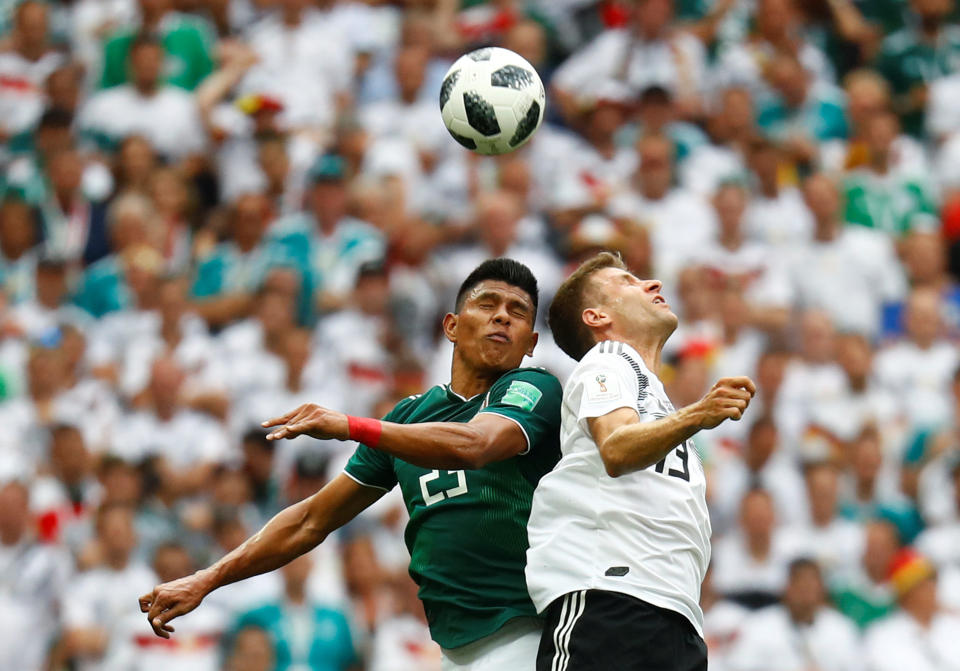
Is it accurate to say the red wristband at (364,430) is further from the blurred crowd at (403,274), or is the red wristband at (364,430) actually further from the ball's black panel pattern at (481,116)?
the blurred crowd at (403,274)

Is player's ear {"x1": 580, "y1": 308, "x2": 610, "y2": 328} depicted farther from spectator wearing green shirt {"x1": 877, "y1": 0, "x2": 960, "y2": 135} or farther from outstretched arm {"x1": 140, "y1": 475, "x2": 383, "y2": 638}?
spectator wearing green shirt {"x1": 877, "y1": 0, "x2": 960, "y2": 135}

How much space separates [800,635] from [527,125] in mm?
4468

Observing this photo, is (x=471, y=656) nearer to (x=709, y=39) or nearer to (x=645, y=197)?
(x=645, y=197)

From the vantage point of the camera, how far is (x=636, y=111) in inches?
491

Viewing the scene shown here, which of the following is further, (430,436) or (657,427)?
(430,436)

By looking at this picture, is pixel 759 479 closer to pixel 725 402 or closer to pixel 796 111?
pixel 796 111

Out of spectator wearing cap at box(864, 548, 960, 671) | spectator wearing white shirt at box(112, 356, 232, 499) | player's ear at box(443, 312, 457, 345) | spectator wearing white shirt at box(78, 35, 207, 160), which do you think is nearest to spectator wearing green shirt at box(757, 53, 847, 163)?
spectator wearing cap at box(864, 548, 960, 671)

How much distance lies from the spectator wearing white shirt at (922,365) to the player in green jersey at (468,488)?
557 cm

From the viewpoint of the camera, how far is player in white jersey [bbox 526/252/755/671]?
17.1 feet

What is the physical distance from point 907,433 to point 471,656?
19.2 feet

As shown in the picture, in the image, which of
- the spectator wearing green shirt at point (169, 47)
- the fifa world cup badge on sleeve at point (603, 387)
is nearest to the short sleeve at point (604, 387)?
the fifa world cup badge on sleeve at point (603, 387)

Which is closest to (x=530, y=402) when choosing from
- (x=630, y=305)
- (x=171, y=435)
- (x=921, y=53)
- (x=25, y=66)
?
(x=630, y=305)

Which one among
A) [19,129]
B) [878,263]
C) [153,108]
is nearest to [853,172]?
[878,263]

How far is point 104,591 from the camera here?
9.77 meters
